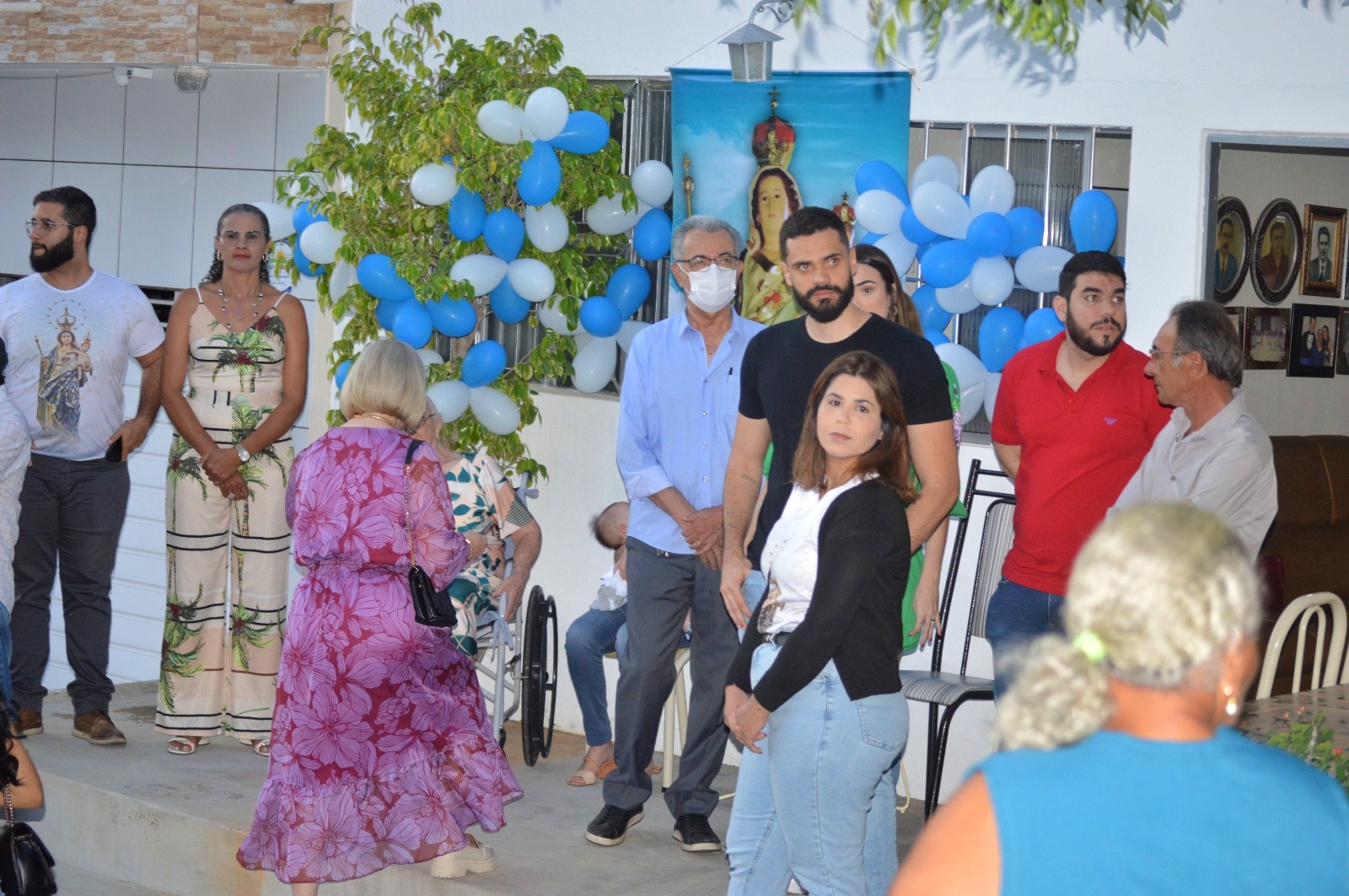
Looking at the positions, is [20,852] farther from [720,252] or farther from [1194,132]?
[1194,132]

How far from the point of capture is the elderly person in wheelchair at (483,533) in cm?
534

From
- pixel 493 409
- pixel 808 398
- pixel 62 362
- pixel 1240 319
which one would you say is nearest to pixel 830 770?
pixel 808 398

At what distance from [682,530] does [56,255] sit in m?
2.66

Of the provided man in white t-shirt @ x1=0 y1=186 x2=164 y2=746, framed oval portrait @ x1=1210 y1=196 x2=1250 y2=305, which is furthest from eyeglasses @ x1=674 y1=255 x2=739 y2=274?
framed oval portrait @ x1=1210 y1=196 x2=1250 y2=305

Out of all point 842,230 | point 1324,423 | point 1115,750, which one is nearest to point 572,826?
point 842,230

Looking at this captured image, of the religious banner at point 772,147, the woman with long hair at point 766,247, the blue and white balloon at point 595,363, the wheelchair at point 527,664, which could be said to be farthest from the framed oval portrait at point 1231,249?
the wheelchair at point 527,664

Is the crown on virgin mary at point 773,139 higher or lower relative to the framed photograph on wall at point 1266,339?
higher

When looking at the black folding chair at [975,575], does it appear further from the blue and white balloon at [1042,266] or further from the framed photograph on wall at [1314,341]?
the framed photograph on wall at [1314,341]

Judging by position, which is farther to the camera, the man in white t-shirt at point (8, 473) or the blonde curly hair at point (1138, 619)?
the man in white t-shirt at point (8, 473)

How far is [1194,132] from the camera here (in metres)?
5.05

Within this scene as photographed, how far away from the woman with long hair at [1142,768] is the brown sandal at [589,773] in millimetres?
3990

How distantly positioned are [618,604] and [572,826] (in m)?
0.98

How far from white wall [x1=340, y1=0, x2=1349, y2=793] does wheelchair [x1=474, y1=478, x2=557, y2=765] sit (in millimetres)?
583

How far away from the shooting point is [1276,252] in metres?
8.07
